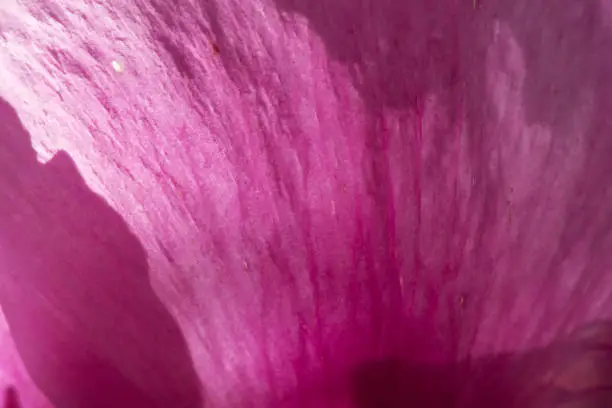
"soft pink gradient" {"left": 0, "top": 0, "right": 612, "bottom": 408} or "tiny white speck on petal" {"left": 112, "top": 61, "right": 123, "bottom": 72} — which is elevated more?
"tiny white speck on petal" {"left": 112, "top": 61, "right": 123, "bottom": 72}

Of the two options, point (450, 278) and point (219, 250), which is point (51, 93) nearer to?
point (219, 250)

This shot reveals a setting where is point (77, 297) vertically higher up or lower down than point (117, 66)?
lower down

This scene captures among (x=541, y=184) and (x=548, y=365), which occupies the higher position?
(x=541, y=184)

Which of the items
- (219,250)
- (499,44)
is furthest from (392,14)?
(219,250)

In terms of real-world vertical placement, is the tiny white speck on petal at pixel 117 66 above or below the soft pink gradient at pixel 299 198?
above
